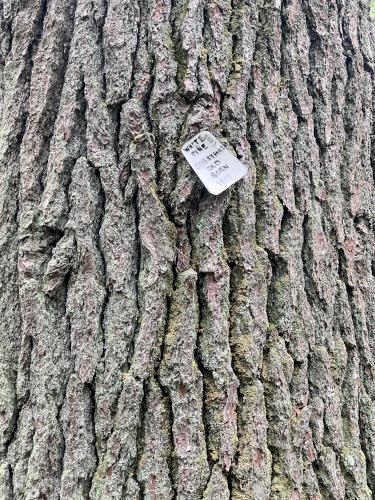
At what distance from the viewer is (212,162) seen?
1206 mm

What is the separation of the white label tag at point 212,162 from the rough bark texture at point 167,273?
0.03 meters

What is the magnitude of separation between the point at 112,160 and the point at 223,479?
32.5 inches

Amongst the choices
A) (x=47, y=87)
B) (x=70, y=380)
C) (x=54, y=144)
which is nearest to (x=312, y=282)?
(x=70, y=380)

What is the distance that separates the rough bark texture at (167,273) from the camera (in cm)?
112

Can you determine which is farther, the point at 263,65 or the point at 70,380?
the point at 263,65

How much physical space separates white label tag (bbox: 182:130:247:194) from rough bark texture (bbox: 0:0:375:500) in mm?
30

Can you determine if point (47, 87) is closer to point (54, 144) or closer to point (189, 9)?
point (54, 144)

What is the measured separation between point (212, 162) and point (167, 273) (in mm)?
307

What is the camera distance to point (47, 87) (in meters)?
1.32

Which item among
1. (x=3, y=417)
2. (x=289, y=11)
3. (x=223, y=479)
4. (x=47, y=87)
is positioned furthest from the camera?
(x=289, y=11)

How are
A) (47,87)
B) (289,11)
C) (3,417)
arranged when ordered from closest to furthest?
(3,417) → (47,87) → (289,11)

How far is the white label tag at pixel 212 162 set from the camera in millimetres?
1202

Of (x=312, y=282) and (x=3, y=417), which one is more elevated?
(x=312, y=282)

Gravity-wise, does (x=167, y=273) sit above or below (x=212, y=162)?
below
